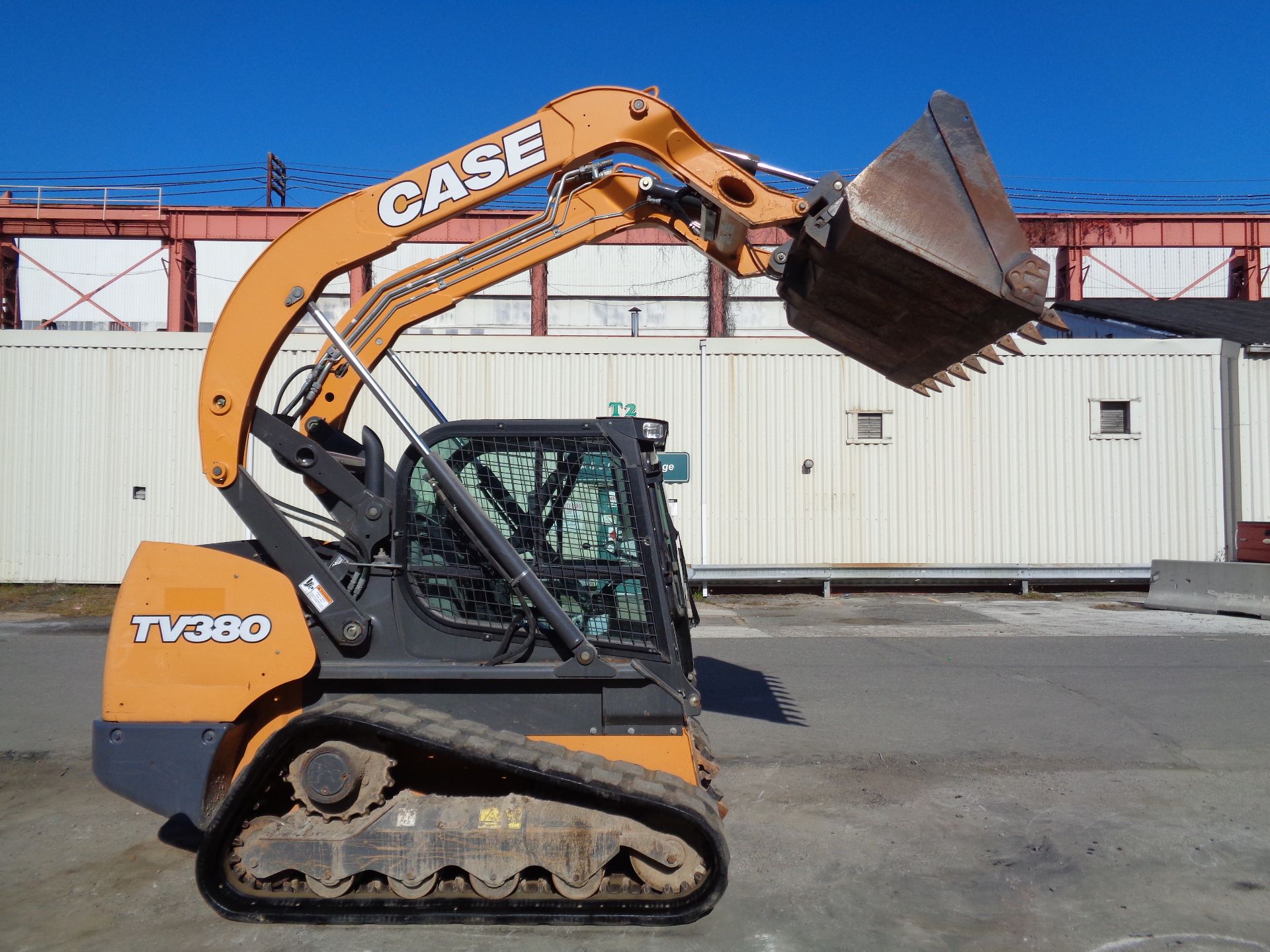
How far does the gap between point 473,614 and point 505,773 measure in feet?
2.46

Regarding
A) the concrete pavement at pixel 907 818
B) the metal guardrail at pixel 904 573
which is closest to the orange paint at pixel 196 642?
the concrete pavement at pixel 907 818

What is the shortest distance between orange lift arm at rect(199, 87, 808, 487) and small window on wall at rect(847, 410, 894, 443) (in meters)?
12.2

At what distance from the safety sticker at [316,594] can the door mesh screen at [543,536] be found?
1.23 ft

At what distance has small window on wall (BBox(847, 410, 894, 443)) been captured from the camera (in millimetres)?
16328

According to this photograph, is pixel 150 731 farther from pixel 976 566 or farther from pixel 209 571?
pixel 976 566

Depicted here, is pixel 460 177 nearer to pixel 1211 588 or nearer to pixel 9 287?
pixel 1211 588

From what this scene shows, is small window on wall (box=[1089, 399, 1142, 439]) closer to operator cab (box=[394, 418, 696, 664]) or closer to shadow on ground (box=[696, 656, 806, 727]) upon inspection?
shadow on ground (box=[696, 656, 806, 727])

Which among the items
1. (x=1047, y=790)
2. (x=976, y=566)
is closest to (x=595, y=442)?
(x=1047, y=790)

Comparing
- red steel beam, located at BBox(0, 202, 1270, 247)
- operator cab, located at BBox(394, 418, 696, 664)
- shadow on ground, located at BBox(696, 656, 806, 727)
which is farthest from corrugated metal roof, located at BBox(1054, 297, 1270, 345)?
operator cab, located at BBox(394, 418, 696, 664)

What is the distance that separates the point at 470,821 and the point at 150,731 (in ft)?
4.77

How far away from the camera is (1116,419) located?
1656cm

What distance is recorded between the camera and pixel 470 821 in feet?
12.5

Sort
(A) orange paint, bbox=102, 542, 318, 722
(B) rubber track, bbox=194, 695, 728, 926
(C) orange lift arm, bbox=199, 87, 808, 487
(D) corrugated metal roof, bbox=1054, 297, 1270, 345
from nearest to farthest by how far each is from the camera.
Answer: (B) rubber track, bbox=194, 695, 728, 926 → (A) orange paint, bbox=102, 542, 318, 722 → (C) orange lift arm, bbox=199, 87, 808, 487 → (D) corrugated metal roof, bbox=1054, 297, 1270, 345

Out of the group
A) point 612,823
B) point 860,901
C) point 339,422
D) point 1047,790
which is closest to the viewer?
point 612,823
